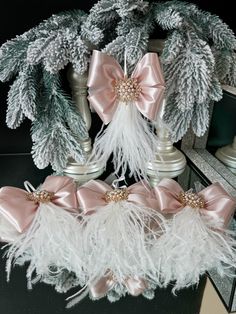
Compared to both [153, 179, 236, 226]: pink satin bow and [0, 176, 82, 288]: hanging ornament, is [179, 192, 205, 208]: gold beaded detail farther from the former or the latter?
[0, 176, 82, 288]: hanging ornament

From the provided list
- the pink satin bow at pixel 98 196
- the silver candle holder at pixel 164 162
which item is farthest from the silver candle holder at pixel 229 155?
the pink satin bow at pixel 98 196

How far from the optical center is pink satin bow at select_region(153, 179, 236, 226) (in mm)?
380

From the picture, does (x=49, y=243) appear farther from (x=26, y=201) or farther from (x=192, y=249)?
(x=192, y=249)

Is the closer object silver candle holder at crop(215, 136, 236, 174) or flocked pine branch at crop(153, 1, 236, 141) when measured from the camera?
flocked pine branch at crop(153, 1, 236, 141)

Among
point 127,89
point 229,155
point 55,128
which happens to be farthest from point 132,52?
point 229,155

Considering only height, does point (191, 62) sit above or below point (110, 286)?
above

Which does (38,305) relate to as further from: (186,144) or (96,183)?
(186,144)

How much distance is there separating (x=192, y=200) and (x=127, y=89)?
0.16 meters

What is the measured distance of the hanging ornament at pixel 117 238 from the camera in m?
0.37

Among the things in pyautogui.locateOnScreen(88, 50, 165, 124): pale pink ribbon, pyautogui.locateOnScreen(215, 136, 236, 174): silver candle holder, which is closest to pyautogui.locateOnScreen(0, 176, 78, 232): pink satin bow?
pyautogui.locateOnScreen(88, 50, 165, 124): pale pink ribbon

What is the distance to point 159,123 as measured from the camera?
0.42m

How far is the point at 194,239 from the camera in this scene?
37 cm

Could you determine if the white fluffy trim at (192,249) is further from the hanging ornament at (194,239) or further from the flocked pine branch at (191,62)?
the flocked pine branch at (191,62)

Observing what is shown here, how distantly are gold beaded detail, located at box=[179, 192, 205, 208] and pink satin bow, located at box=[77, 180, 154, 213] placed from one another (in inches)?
1.7
